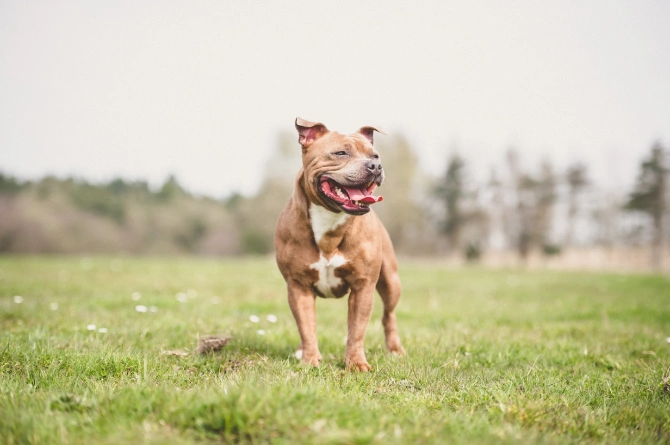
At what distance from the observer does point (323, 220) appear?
12.7 ft

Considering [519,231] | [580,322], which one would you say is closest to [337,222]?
[580,322]

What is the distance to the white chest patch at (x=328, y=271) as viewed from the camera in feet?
12.9

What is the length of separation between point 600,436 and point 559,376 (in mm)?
1197

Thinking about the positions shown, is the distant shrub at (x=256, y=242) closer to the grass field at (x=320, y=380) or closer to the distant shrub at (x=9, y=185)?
the distant shrub at (x=9, y=185)

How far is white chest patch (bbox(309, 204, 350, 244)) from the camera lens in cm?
387

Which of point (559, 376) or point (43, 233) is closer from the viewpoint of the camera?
point (559, 376)

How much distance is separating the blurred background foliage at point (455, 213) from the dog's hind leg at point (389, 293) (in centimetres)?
2925

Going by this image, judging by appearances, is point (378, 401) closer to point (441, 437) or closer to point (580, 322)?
point (441, 437)

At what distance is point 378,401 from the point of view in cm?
279

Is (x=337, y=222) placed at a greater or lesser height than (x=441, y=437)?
greater

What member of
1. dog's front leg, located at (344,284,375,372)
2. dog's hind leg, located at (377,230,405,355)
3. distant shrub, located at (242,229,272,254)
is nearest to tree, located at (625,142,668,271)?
distant shrub, located at (242,229,272,254)

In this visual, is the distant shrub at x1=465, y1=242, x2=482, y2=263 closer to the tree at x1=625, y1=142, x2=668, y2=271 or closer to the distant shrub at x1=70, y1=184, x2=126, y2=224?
the tree at x1=625, y1=142, x2=668, y2=271

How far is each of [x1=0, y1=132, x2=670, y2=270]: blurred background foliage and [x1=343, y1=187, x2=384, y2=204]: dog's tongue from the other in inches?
1189

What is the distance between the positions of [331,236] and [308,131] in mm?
947
